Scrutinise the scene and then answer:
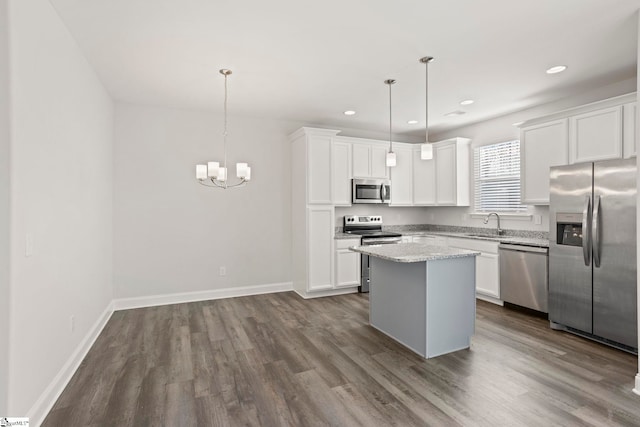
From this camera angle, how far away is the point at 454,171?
18.1 feet

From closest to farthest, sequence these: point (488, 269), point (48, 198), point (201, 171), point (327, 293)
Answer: point (48, 198) < point (201, 171) < point (488, 269) < point (327, 293)

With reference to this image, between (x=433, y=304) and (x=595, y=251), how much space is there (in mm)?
1769

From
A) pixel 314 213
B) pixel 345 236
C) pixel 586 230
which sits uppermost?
pixel 314 213

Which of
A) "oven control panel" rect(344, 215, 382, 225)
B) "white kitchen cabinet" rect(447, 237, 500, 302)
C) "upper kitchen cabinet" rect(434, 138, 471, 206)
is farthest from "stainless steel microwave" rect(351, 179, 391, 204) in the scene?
"white kitchen cabinet" rect(447, 237, 500, 302)

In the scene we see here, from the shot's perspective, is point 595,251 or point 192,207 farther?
point 192,207

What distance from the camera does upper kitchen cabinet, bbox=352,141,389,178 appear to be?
17.8 feet

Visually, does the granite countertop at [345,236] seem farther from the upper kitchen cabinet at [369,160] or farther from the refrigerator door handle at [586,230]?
the refrigerator door handle at [586,230]

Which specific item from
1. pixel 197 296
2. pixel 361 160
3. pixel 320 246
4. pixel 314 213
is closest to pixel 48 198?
pixel 197 296

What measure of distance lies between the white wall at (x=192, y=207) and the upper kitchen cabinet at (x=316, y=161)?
564 mm

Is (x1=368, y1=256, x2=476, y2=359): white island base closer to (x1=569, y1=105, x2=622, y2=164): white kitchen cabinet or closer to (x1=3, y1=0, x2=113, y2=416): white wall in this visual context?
(x1=569, y1=105, x2=622, y2=164): white kitchen cabinet

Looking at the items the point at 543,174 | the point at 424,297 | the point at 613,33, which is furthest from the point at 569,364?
the point at 613,33

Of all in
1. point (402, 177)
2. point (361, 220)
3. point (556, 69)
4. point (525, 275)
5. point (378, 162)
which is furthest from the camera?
point (402, 177)

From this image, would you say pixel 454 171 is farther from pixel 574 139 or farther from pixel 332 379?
pixel 332 379

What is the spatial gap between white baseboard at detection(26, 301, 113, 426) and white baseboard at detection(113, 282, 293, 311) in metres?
0.81
